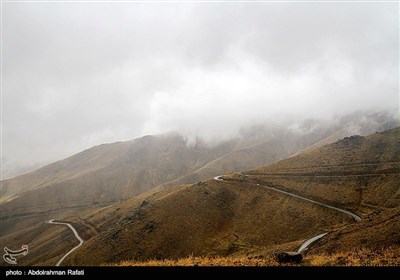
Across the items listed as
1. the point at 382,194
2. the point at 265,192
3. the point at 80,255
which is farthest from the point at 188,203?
the point at 382,194

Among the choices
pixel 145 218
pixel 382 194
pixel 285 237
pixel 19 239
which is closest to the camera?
pixel 285 237

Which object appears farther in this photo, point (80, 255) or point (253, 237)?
point (80, 255)

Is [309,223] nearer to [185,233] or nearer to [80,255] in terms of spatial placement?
[185,233]

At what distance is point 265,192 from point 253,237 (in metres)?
24.6

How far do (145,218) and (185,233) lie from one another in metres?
14.4

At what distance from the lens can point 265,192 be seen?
102875 mm
